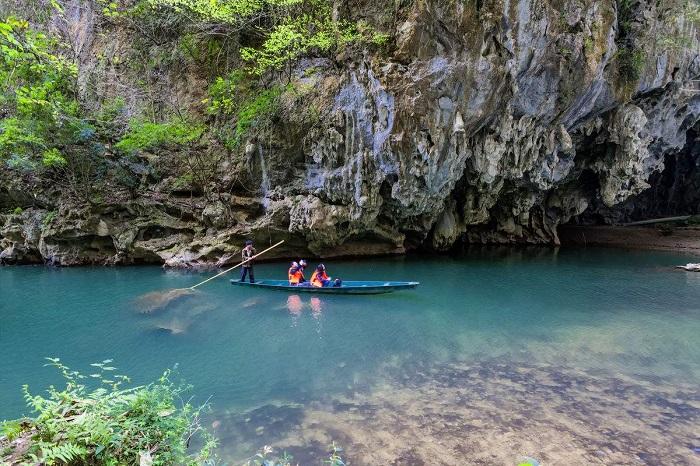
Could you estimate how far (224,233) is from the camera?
59.8ft

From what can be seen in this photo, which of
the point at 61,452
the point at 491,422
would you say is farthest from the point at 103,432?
the point at 491,422

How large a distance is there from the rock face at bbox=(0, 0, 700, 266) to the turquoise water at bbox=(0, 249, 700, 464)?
3.46m

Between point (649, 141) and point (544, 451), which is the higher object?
point (649, 141)

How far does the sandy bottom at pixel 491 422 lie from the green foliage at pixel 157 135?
1511 centimetres

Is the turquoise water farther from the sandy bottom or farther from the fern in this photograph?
the fern

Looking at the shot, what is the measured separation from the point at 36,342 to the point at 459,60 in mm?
14902

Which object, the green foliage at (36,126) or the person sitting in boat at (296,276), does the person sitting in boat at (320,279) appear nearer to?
the person sitting in boat at (296,276)

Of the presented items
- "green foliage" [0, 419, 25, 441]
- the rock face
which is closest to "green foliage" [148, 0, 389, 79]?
the rock face

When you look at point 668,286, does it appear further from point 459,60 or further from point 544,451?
point 544,451

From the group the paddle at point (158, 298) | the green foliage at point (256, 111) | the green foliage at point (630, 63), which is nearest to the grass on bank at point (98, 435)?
the paddle at point (158, 298)

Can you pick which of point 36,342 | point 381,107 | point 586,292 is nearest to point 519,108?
point 381,107

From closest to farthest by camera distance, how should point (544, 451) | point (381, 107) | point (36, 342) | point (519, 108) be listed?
point (544, 451) → point (36, 342) → point (381, 107) → point (519, 108)

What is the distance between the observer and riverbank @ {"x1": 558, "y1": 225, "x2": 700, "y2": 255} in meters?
22.9

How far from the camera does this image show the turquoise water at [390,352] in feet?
20.3
